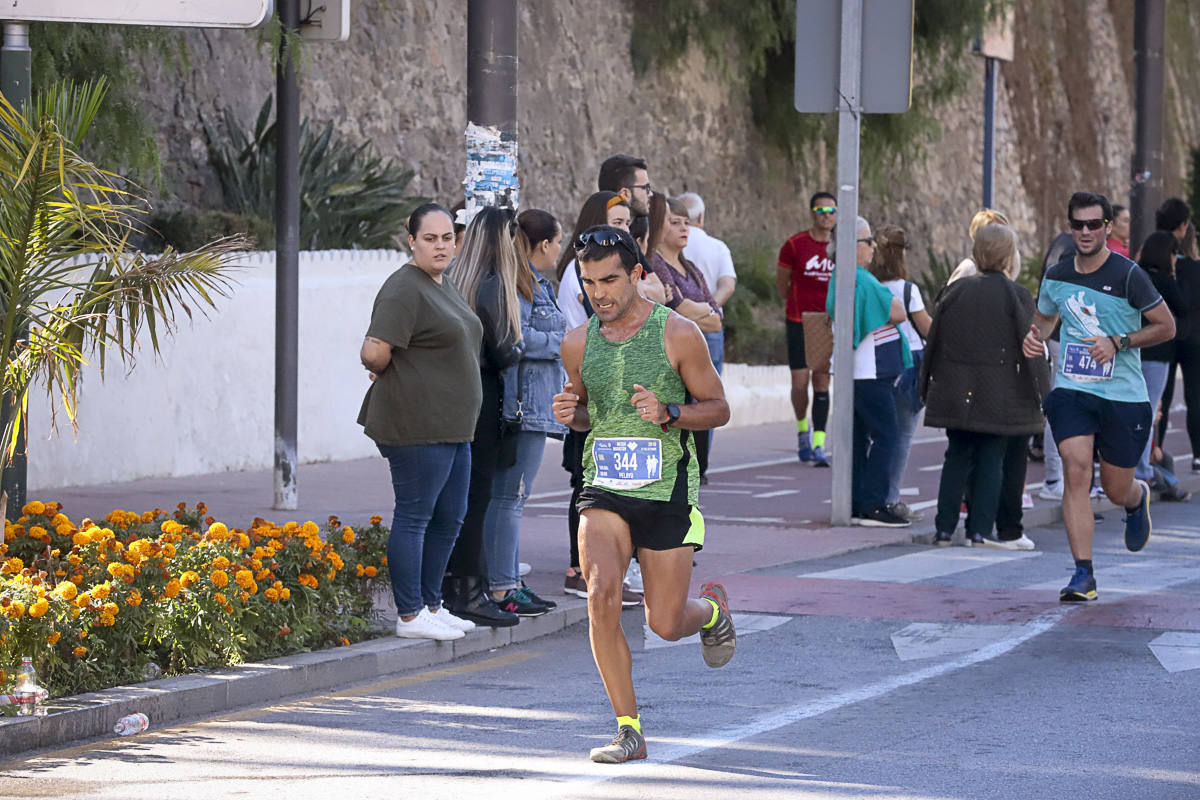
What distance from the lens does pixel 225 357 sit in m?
14.9

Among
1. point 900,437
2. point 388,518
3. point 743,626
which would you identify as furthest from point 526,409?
point 900,437

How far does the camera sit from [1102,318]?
1026 centimetres

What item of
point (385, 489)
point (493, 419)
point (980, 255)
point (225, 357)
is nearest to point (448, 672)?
point (493, 419)

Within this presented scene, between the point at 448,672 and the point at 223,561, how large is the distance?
1.10 meters

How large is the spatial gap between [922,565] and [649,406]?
5272 mm

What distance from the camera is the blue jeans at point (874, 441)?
12891mm

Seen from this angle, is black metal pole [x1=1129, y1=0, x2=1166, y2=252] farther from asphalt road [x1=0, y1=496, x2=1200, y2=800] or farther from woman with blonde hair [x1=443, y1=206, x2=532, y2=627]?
woman with blonde hair [x1=443, y1=206, x2=532, y2=627]

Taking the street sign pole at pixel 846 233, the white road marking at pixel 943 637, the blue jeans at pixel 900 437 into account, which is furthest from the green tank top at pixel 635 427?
the blue jeans at pixel 900 437

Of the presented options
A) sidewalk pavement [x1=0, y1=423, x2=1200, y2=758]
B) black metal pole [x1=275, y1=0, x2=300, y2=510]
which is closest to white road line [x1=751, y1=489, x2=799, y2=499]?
sidewalk pavement [x1=0, y1=423, x2=1200, y2=758]

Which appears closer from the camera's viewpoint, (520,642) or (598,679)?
(598,679)

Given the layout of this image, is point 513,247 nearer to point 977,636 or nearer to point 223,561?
point 223,561

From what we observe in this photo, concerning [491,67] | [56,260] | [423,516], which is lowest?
[423,516]

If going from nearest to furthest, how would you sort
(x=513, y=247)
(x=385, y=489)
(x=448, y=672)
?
1. (x=448, y=672)
2. (x=513, y=247)
3. (x=385, y=489)

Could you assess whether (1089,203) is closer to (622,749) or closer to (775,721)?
(775,721)
